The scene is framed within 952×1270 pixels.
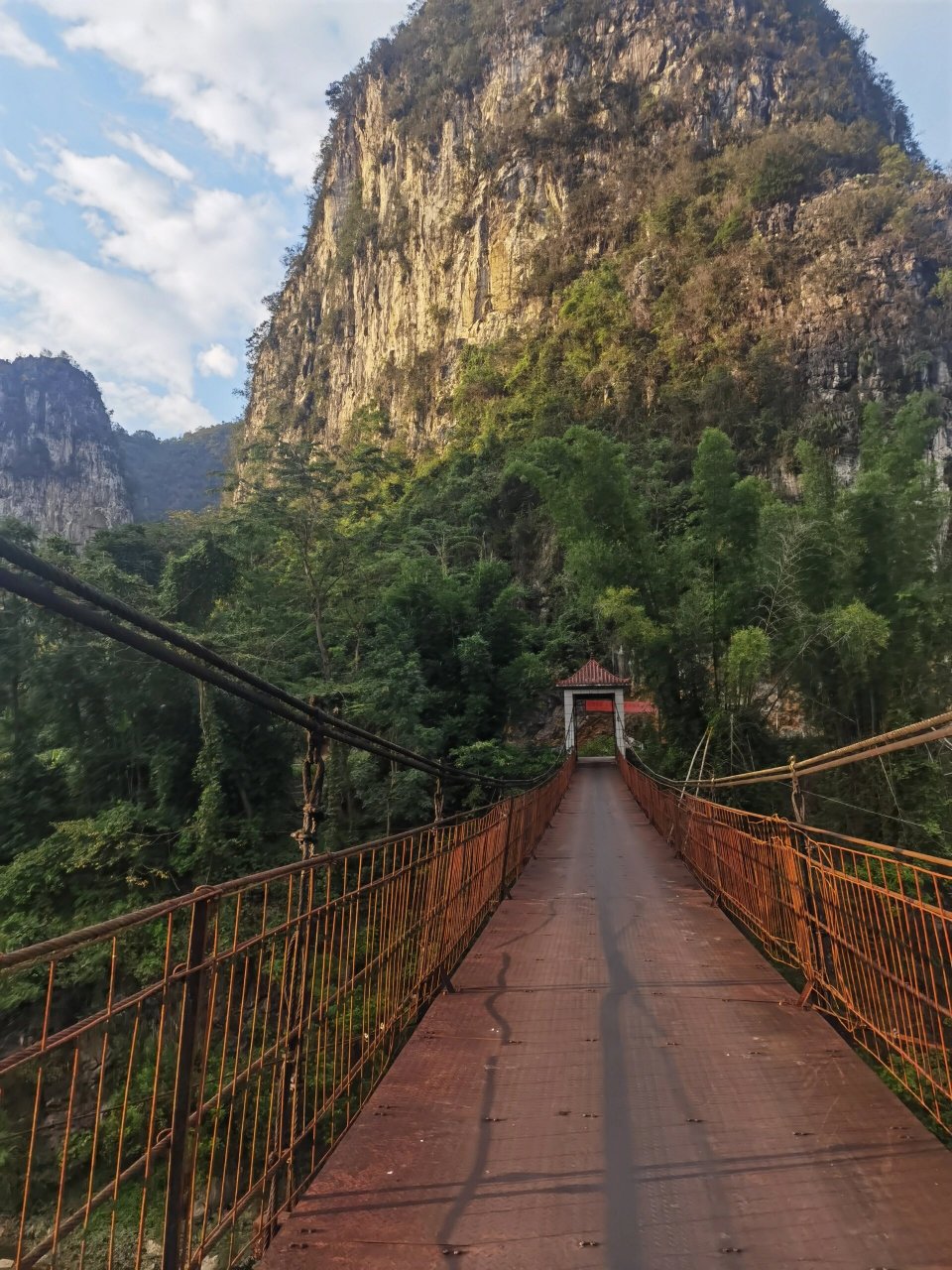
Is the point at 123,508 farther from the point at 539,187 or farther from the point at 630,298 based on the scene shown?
the point at 630,298

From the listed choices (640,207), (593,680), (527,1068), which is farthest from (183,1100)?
(640,207)

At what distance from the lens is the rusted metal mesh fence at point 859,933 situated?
7.25ft

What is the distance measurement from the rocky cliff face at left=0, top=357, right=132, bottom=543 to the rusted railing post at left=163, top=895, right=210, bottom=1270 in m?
67.6

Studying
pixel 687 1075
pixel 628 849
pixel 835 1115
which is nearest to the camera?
pixel 835 1115

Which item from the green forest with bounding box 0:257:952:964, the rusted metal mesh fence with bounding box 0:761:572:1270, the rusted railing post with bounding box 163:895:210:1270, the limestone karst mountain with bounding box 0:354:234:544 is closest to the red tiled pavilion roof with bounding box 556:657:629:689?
the green forest with bounding box 0:257:952:964

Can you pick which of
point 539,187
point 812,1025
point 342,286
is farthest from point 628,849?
point 342,286

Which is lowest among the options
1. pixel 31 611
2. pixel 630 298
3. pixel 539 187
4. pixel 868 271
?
pixel 31 611

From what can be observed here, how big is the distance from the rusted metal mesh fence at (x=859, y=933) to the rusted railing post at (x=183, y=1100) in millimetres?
1761

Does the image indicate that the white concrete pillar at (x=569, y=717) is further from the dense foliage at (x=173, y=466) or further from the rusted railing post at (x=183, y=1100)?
the dense foliage at (x=173, y=466)

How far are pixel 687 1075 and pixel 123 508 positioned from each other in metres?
72.0

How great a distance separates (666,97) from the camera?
33.9m

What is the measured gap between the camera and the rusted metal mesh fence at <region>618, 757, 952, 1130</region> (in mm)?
2209

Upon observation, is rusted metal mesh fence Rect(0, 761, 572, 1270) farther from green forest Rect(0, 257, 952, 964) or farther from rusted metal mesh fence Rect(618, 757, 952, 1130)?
green forest Rect(0, 257, 952, 964)

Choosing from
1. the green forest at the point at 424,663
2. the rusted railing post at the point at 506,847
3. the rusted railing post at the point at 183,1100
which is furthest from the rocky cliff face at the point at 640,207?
the rusted railing post at the point at 183,1100
